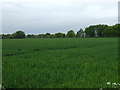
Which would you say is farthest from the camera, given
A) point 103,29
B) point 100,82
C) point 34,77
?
point 103,29

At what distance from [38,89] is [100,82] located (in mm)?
1576

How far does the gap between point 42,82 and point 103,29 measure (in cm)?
8765

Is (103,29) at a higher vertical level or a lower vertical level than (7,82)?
higher

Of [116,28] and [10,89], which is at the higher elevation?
[116,28]

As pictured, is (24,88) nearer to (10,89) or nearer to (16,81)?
(10,89)

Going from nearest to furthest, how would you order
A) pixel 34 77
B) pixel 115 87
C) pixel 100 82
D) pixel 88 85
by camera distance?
1. pixel 115 87
2. pixel 88 85
3. pixel 100 82
4. pixel 34 77

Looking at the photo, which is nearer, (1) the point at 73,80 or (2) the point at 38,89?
(2) the point at 38,89

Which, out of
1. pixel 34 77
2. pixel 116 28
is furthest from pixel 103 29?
pixel 34 77

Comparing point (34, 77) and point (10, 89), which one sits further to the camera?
point (34, 77)

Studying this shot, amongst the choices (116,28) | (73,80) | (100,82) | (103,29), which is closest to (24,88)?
(73,80)

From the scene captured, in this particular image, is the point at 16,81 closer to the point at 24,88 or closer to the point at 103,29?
the point at 24,88

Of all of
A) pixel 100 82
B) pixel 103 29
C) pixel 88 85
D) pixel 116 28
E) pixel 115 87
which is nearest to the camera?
pixel 115 87

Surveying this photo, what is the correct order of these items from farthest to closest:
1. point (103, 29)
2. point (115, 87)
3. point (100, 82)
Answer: point (103, 29) < point (100, 82) < point (115, 87)

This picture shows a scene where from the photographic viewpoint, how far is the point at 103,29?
89.3m
